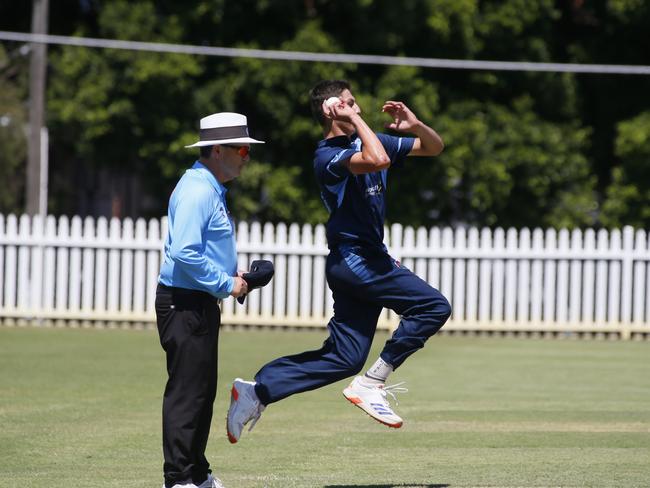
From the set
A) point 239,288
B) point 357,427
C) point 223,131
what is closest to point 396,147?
point 223,131

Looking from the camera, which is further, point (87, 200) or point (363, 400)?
point (87, 200)

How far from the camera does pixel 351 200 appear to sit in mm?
7309

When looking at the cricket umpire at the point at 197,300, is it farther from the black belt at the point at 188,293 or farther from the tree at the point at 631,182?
the tree at the point at 631,182

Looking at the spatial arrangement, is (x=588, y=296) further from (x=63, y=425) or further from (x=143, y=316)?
(x=63, y=425)

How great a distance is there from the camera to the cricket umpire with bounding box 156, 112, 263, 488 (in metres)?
6.28

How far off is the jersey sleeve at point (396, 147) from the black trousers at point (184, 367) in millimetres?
1621

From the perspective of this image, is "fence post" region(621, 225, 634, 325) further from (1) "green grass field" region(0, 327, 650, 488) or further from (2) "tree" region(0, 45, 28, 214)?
(2) "tree" region(0, 45, 28, 214)

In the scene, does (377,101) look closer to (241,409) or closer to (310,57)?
(310,57)

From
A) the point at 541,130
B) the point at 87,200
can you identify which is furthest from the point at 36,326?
the point at 87,200

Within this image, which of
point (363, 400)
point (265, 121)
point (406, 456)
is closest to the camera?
point (363, 400)

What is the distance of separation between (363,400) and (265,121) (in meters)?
15.3

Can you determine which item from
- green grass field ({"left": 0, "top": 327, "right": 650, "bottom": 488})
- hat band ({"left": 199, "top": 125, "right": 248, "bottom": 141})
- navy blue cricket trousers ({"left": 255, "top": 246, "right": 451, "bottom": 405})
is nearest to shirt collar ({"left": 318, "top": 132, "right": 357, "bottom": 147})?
navy blue cricket trousers ({"left": 255, "top": 246, "right": 451, "bottom": 405})

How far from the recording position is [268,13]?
70.5 ft

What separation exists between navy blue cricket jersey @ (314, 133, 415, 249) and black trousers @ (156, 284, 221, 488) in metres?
1.16
